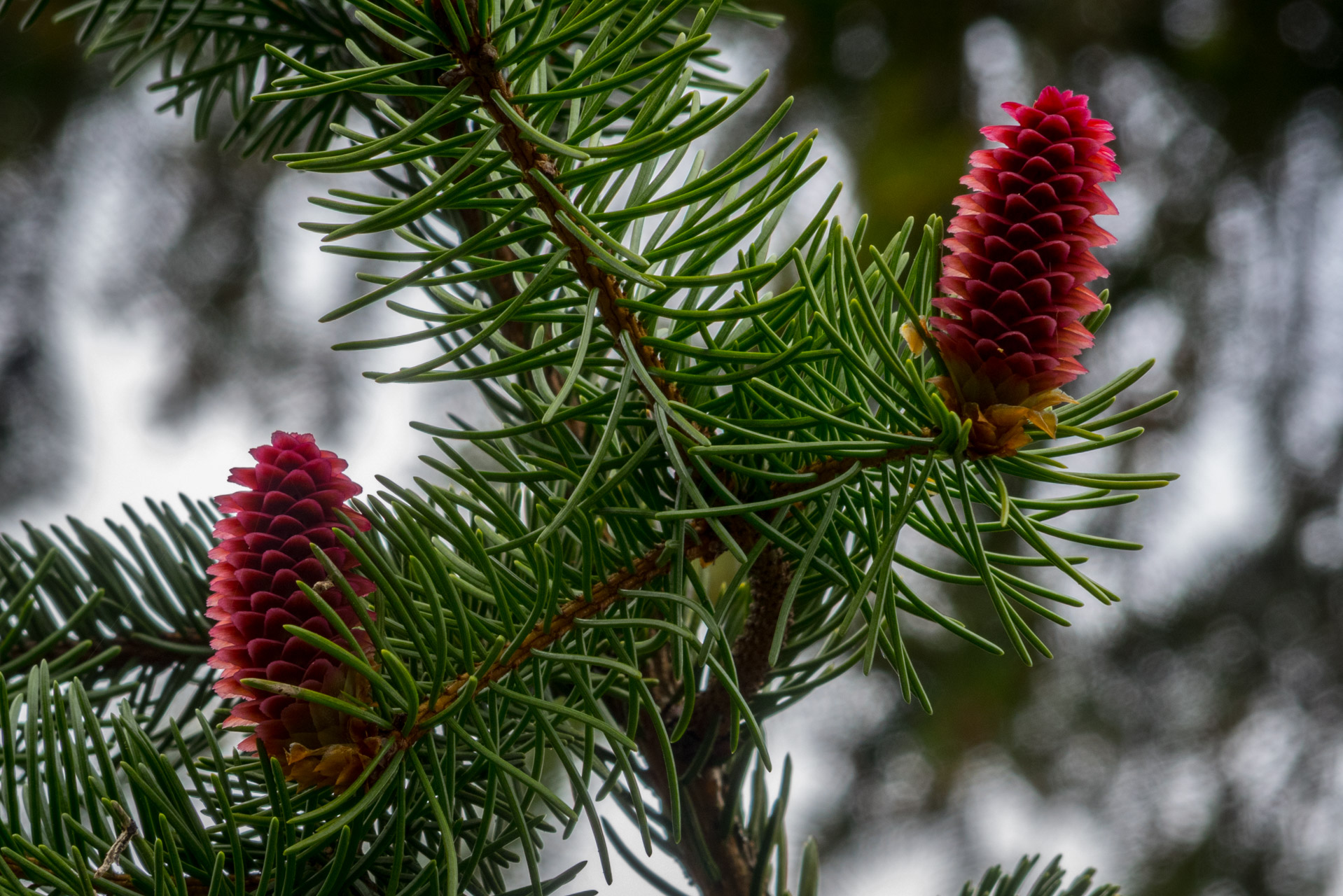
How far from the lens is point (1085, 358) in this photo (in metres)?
1.53

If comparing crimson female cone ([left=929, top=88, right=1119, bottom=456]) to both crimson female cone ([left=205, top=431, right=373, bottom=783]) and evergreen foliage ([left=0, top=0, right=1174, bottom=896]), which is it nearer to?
evergreen foliage ([left=0, top=0, right=1174, bottom=896])

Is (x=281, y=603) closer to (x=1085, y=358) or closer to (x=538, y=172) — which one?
(x=538, y=172)

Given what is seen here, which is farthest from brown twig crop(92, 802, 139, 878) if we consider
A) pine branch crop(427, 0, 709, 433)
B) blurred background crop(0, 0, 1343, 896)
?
blurred background crop(0, 0, 1343, 896)

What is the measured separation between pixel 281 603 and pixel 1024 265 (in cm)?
24

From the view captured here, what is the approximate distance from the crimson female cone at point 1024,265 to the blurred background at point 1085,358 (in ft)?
3.81

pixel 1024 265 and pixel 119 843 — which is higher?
pixel 1024 265

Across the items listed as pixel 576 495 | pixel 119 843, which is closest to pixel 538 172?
pixel 576 495

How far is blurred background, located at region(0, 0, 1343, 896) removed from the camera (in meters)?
1.46

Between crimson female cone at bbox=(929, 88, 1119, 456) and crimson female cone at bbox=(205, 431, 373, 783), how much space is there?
195 millimetres

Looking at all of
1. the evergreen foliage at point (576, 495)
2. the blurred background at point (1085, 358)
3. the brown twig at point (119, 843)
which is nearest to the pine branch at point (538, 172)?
the evergreen foliage at point (576, 495)

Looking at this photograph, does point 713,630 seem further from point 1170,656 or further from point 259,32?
point 1170,656

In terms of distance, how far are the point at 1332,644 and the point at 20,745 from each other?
1.78m

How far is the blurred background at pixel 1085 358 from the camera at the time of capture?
1.46 metres

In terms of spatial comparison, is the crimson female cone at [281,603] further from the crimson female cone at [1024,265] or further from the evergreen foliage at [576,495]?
the crimson female cone at [1024,265]
